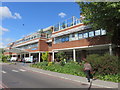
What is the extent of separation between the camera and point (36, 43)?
4222 centimetres

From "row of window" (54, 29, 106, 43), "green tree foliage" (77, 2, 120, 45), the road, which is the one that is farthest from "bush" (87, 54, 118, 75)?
"row of window" (54, 29, 106, 43)

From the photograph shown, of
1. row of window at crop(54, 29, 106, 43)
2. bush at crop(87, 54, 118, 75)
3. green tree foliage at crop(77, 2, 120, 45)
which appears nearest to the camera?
green tree foliage at crop(77, 2, 120, 45)

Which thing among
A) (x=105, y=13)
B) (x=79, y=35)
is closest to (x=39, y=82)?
(x=105, y=13)

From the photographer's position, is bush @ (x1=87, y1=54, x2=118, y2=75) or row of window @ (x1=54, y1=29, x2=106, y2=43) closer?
bush @ (x1=87, y1=54, x2=118, y2=75)

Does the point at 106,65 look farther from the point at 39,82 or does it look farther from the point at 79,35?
the point at 79,35

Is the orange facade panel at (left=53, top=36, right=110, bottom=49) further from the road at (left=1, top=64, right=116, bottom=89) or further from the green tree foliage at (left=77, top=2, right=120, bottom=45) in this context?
the road at (left=1, top=64, right=116, bottom=89)

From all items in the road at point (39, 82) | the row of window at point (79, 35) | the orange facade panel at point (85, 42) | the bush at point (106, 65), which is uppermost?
the row of window at point (79, 35)

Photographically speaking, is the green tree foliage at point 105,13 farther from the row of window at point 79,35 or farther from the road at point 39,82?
the road at point 39,82

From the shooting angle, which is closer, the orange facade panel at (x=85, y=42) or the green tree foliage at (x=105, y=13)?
the green tree foliage at (x=105, y=13)

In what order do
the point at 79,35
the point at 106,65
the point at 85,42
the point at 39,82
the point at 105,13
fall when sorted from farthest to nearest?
the point at 79,35
the point at 85,42
the point at 106,65
the point at 105,13
the point at 39,82

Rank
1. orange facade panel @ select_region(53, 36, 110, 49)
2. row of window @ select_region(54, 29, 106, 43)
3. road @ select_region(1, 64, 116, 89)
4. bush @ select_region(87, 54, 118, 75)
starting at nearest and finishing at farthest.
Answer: road @ select_region(1, 64, 116, 89) → bush @ select_region(87, 54, 118, 75) → orange facade panel @ select_region(53, 36, 110, 49) → row of window @ select_region(54, 29, 106, 43)

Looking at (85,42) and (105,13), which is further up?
(105,13)

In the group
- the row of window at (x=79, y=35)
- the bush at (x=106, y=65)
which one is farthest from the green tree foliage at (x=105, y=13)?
the row of window at (x=79, y=35)

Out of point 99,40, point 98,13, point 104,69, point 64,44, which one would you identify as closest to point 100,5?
point 98,13
